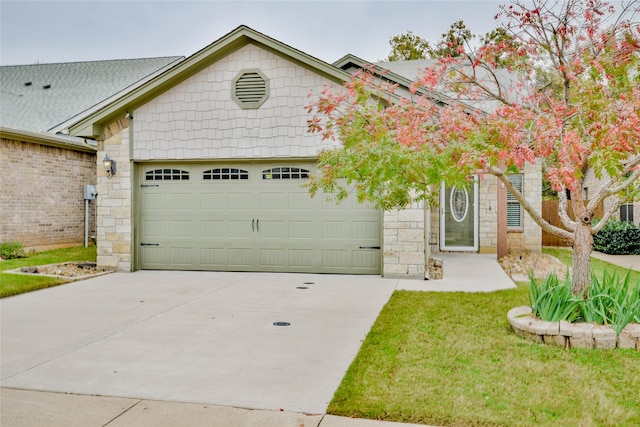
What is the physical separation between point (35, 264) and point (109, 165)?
2.96 metres

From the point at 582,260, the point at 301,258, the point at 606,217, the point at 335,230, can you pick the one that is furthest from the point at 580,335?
the point at 301,258

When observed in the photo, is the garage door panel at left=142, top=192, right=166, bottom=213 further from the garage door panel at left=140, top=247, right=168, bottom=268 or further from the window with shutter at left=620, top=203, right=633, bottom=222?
the window with shutter at left=620, top=203, right=633, bottom=222

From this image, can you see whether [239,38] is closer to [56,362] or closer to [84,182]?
[56,362]

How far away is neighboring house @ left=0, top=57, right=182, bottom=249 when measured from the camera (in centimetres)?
1379

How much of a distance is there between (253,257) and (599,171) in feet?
23.9

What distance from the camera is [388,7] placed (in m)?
16.3

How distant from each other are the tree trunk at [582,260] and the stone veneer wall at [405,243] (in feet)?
13.7

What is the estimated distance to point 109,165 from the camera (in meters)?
11.2

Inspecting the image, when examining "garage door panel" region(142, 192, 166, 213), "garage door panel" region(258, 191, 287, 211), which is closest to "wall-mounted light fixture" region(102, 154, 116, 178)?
"garage door panel" region(142, 192, 166, 213)

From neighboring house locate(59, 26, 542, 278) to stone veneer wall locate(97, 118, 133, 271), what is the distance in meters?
0.02

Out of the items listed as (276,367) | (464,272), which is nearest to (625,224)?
(464,272)

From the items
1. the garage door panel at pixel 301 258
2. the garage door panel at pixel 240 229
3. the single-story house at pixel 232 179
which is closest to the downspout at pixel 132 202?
the single-story house at pixel 232 179

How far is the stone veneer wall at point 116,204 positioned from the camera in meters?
11.3

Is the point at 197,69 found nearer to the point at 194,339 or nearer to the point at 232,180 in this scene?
the point at 232,180
